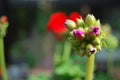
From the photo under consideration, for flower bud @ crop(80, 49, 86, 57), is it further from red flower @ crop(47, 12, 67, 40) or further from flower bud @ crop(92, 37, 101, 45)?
red flower @ crop(47, 12, 67, 40)

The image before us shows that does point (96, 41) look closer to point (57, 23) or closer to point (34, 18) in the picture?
point (57, 23)

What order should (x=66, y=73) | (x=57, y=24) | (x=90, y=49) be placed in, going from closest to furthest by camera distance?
(x=90, y=49), (x=66, y=73), (x=57, y=24)

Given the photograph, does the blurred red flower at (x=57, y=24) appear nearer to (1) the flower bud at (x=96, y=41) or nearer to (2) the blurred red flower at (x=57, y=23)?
(2) the blurred red flower at (x=57, y=23)

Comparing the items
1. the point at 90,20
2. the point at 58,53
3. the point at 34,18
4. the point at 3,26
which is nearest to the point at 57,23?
the point at 58,53

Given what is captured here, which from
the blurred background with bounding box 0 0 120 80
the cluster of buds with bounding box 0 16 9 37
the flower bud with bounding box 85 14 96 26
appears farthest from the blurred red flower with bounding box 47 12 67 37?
the blurred background with bounding box 0 0 120 80

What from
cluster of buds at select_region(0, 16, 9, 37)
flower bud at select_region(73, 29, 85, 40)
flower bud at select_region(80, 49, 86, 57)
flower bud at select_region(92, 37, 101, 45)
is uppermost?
cluster of buds at select_region(0, 16, 9, 37)

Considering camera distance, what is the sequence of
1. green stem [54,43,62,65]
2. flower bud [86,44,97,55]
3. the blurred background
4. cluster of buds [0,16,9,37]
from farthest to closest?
the blurred background
green stem [54,43,62,65]
cluster of buds [0,16,9,37]
flower bud [86,44,97,55]

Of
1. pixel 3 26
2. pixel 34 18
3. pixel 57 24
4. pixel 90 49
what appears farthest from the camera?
pixel 34 18

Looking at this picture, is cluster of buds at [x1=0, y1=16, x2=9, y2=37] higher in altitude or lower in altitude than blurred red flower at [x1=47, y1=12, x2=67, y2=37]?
lower

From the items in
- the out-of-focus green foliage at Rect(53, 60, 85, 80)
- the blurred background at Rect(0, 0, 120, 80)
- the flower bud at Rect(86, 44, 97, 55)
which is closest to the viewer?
the flower bud at Rect(86, 44, 97, 55)
